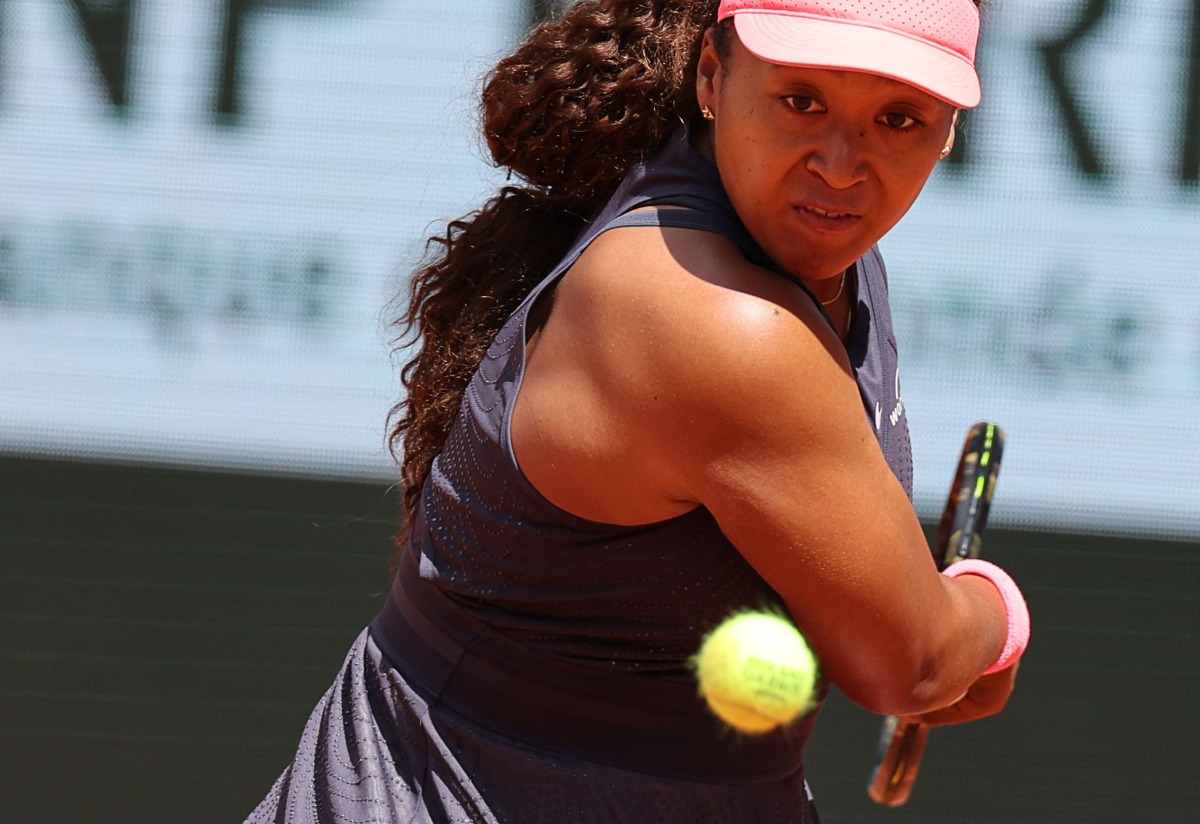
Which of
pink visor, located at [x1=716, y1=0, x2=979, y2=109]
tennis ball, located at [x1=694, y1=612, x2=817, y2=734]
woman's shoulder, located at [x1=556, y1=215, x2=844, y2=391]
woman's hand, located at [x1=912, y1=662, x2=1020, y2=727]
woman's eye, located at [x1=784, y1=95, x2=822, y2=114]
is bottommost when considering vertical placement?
woman's hand, located at [x1=912, y1=662, x2=1020, y2=727]

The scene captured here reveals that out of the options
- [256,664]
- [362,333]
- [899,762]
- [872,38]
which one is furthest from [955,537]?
[256,664]

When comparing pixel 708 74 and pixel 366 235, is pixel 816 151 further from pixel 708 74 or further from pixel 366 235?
pixel 366 235

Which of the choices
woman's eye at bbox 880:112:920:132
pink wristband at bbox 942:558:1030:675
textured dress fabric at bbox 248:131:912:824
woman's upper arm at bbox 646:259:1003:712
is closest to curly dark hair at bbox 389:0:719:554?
textured dress fabric at bbox 248:131:912:824

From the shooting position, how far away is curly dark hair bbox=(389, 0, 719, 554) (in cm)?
133

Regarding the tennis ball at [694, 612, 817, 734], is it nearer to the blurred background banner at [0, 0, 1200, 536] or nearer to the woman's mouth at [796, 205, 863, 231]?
the woman's mouth at [796, 205, 863, 231]

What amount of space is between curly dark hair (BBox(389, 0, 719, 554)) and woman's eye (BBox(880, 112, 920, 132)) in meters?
0.20

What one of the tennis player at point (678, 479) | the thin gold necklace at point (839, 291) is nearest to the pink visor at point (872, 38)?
the tennis player at point (678, 479)

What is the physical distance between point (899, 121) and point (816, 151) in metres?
0.08

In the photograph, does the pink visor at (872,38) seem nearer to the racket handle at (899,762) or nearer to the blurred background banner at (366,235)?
the racket handle at (899,762)

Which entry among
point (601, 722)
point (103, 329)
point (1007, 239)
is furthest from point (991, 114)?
point (601, 722)

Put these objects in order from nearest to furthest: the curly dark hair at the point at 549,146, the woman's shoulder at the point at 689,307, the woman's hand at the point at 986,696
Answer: the woman's shoulder at the point at 689,307, the curly dark hair at the point at 549,146, the woman's hand at the point at 986,696

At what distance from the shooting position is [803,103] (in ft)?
3.76

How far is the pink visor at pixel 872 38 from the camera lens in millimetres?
1100

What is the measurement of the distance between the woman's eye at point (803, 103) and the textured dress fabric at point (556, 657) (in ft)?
0.30
